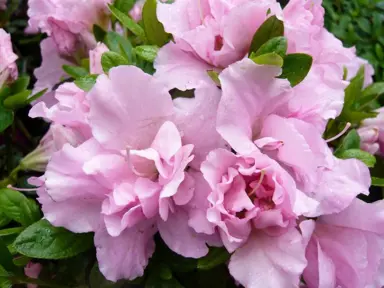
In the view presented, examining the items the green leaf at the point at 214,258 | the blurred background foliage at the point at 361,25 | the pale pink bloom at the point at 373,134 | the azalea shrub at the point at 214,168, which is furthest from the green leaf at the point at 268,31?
the blurred background foliage at the point at 361,25

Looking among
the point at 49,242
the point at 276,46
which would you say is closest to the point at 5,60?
the point at 49,242

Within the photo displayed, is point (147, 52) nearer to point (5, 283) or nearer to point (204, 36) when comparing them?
point (204, 36)

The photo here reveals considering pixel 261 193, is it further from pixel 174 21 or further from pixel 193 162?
pixel 174 21

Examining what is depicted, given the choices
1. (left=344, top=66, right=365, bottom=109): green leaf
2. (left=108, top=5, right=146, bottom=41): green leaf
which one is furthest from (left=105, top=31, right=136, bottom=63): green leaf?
(left=344, top=66, right=365, bottom=109): green leaf

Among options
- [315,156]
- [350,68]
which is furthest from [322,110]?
[350,68]

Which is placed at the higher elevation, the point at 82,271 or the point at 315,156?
the point at 315,156

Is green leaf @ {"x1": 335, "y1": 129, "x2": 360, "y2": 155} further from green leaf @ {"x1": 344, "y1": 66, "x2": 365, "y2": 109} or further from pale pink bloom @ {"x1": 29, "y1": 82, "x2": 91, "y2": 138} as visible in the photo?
pale pink bloom @ {"x1": 29, "y1": 82, "x2": 91, "y2": 138}

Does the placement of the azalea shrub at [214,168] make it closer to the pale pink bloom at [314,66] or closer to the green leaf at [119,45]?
the pale pink bloom at [314,66]
